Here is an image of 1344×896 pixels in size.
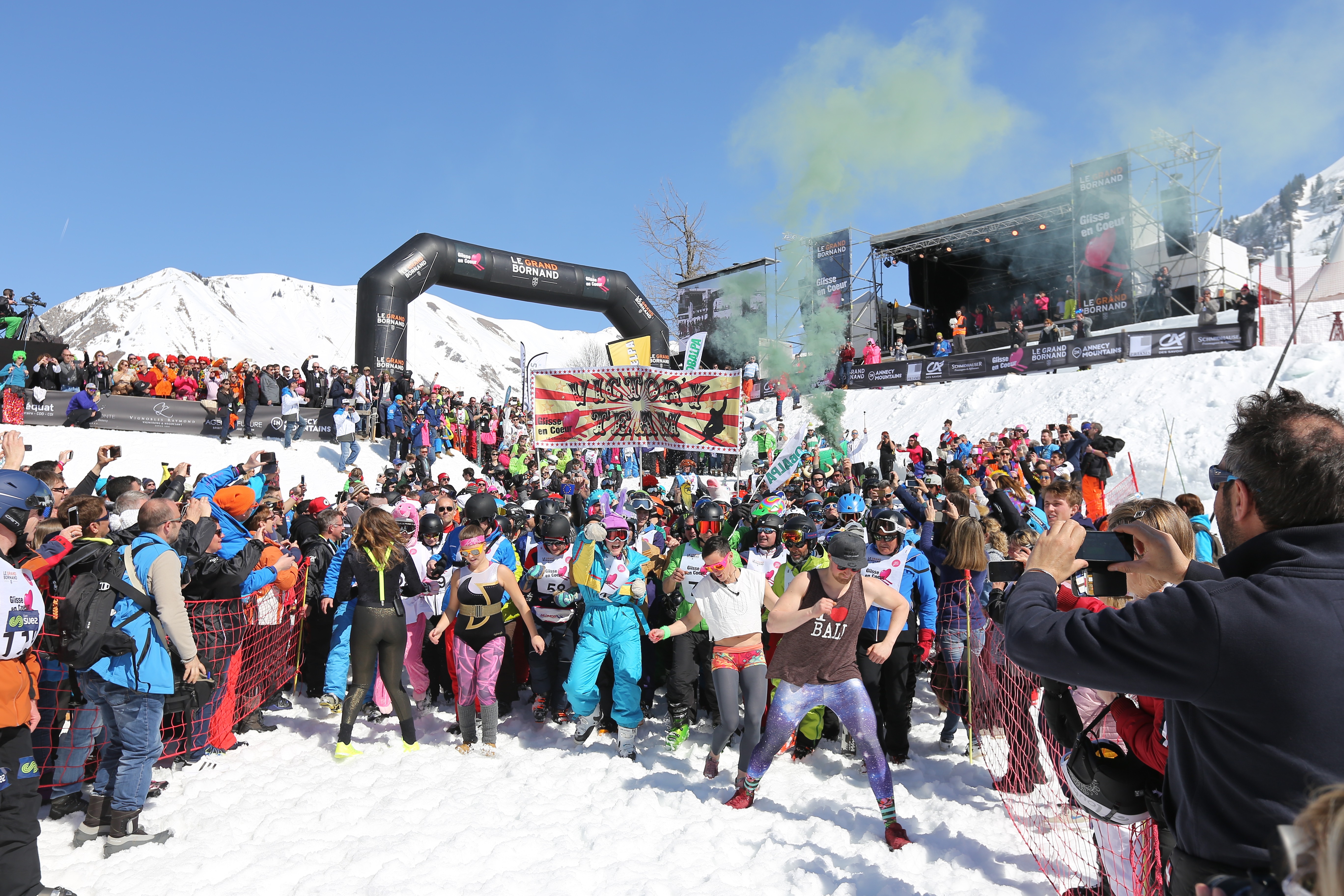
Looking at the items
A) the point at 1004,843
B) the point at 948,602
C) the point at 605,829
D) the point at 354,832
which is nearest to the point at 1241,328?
the point at 948,602

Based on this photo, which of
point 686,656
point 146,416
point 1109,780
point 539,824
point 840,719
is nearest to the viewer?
point 1109,780

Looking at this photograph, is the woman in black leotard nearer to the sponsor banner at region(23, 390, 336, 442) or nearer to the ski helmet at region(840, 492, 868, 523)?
the ski helmet at region(840, 492, 868, 523)

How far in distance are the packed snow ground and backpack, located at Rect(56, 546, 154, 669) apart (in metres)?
1.16

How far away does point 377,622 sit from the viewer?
5.75 m

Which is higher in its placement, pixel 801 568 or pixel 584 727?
pixel 801 568

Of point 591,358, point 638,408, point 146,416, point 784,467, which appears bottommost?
point 784,467

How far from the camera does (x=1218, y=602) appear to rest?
62.4 inches

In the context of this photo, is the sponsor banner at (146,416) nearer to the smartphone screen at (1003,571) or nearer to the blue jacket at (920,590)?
the blue jacket at (920,590)

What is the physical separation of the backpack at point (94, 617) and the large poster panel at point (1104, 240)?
25471 mm

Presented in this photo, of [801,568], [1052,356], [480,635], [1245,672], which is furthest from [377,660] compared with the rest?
[1052,356]

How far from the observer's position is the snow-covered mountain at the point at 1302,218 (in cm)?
8925

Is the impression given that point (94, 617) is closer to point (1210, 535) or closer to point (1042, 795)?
point (1042, 795)

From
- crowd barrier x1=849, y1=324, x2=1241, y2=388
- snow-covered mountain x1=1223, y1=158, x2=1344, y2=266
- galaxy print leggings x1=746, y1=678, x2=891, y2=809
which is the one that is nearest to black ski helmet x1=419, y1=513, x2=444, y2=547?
galaxy print leggings x1=746, y1=678, x2=891, y2=809

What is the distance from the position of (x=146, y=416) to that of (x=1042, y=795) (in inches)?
702
